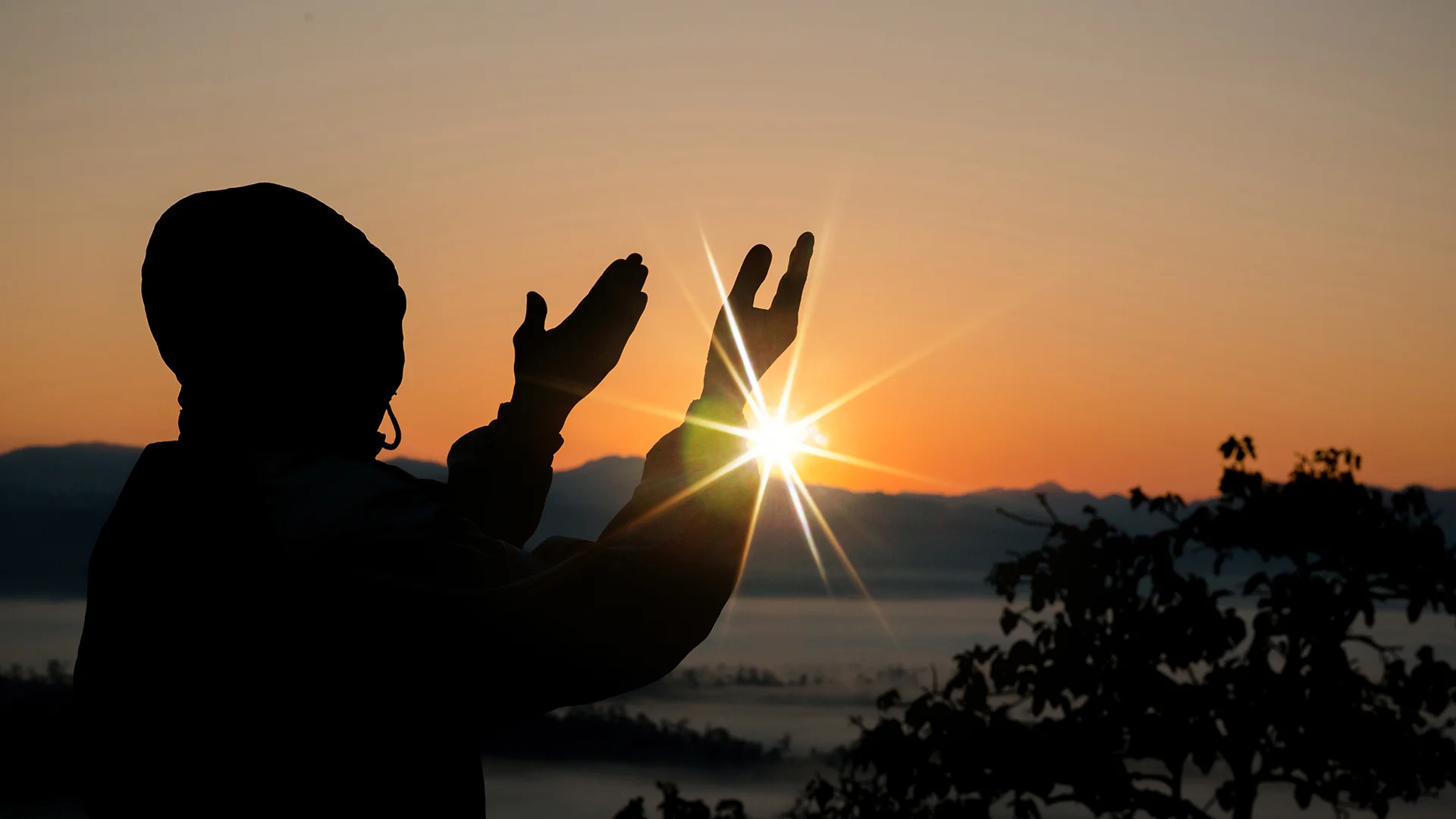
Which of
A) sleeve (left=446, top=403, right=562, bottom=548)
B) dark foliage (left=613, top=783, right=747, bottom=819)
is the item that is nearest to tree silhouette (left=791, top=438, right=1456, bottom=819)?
dark foliage (left=613, top=783, right=747, bottom=819)

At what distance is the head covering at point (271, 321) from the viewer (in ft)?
5.84

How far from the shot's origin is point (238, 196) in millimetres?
1826

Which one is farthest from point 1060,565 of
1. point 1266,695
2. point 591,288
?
point 591,288

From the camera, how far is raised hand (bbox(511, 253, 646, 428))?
2.09m

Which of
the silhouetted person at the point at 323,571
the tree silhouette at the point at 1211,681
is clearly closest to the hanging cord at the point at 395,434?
the silhouetted person at the point at 323,571

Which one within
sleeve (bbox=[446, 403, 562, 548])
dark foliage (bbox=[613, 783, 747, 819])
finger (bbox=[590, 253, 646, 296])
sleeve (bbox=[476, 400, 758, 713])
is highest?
finger (bbox=[590, 253, 646, 296])

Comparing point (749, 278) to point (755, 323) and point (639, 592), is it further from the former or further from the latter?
point (639, 592)

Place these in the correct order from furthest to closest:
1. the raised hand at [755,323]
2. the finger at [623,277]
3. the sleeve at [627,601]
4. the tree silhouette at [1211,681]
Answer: the tree silhouette at [1211,681] < the finger at [623,277] < the raised hand at [755,323] < the sleeve at [627,601]

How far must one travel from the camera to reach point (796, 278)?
1.76 meters

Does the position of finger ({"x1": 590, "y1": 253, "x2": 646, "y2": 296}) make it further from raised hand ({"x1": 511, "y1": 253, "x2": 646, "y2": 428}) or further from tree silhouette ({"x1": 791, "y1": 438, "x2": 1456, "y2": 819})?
tree silhouette ({"x1": 791, "y1": 438, "x2": 1456, "y2": 819})

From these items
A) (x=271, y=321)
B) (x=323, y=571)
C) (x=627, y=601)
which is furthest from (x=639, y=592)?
(x=271, y=321)

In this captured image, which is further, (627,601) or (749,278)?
(749,278)

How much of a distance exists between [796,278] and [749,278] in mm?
64

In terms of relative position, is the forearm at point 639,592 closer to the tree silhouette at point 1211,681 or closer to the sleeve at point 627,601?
the sleeve at point 627,601
